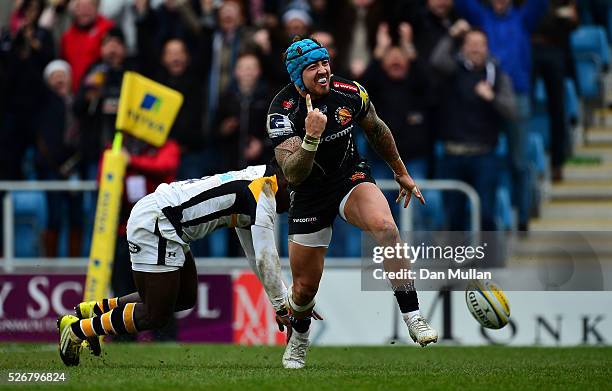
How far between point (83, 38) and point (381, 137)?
755 cm

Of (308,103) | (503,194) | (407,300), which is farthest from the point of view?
(503,194)

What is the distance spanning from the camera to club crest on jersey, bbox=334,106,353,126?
10508 mm

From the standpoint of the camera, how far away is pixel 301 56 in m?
10.4

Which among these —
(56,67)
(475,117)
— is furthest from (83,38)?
(475,117)

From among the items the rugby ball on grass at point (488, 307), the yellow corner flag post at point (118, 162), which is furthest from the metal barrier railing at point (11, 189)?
the rugby ball on grass at point (488, 307)

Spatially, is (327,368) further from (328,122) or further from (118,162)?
(118,162)

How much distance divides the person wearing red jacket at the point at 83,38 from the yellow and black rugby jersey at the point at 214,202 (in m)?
6.86

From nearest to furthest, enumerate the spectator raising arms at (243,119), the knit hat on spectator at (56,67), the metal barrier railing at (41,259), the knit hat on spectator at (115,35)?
the metal barrier railing at (41,259) → the spectator raising arms at (243,119) → the knit hat on spectator at (115,35) → the knit hat on spectator at (56,67)

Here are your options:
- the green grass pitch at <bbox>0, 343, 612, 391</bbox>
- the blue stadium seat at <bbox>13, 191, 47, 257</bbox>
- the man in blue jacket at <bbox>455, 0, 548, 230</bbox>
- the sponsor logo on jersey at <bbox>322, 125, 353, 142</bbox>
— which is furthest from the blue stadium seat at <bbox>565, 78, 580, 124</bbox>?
the sponsor logo on jersey at <bbox>322, 125, 353, 142</bbox>

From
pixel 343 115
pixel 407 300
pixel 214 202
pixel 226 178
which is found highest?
pixel 343 115

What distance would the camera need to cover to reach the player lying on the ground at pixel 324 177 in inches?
407

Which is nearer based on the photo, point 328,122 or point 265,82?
point 328,122

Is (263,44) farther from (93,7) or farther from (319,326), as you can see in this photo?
(319,326)

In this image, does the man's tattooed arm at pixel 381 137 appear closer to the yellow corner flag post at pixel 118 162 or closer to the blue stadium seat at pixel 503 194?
the yellow corner flag post at pixel 118 162
